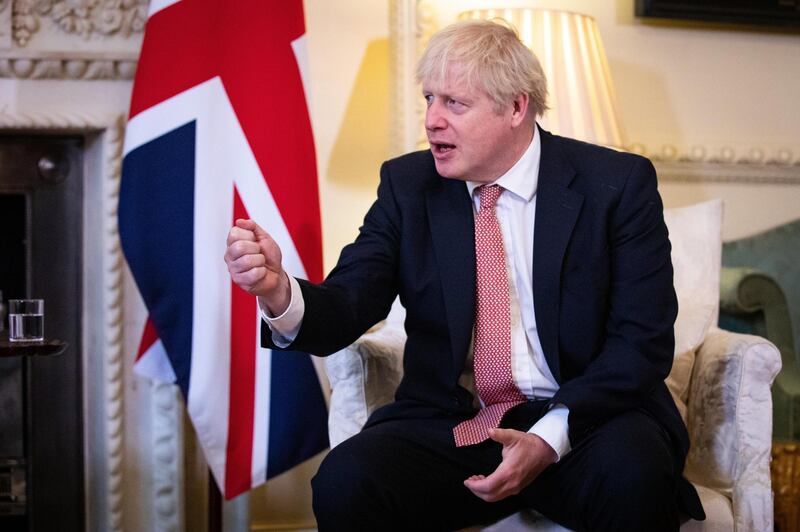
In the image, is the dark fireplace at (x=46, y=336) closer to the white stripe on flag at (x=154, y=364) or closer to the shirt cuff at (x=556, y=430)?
the white stripe on flag at (x=154, y=364)

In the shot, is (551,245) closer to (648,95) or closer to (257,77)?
(257,77)

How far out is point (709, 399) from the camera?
1.95 m

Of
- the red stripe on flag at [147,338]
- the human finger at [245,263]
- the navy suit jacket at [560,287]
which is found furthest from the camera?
the red stripe on flag at [147,338]

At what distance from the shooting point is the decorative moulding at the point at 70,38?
2.51m

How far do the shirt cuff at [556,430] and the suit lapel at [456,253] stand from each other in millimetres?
191

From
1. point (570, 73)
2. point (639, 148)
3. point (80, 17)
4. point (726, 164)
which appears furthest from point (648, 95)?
point (80, 17)

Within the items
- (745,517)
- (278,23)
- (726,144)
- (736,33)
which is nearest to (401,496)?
(745,517)

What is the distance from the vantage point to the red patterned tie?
1.74 m

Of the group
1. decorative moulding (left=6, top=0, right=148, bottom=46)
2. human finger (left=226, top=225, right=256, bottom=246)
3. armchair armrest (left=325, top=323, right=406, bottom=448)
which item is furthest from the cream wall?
human finger (left=226, top=225, right=256, bottom=246)

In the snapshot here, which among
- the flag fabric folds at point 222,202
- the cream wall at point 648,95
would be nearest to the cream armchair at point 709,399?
the flag fabric folds at point 222,202

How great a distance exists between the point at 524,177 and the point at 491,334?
29 cm

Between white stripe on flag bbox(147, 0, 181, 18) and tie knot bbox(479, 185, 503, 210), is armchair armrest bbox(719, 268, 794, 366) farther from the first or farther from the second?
white stripe on flag bbox(147, 0, 181, 18)

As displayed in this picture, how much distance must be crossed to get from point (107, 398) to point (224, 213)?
2.14ft

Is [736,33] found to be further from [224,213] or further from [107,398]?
[107,398]
